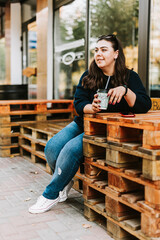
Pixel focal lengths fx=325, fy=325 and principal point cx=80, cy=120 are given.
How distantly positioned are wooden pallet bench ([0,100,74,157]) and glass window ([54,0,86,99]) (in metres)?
1.30

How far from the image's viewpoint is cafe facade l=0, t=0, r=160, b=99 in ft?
17.0

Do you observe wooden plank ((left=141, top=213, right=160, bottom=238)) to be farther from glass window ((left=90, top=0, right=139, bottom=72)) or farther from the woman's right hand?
glass window ((left=90, top=0, right=139, bottom=72))

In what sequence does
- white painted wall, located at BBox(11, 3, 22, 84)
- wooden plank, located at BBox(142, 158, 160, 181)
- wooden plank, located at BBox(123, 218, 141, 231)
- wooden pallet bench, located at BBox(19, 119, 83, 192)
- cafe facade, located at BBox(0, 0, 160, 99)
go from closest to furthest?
wooden plank, located at BBox(142, 158, 160, 181)
wooden plank, located at BBox(123, 218, 141, 231)
cafe facade, located at BBox(0, 0, 160, 99)
wooden pallet bench, located at BBox(19, 119, 83, 192)
white painted wall, located at BBox(11, 3, 22, 84)

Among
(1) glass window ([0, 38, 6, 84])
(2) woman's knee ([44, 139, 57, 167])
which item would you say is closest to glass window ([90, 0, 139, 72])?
(1) glass window ([0, 38, 6, 84])

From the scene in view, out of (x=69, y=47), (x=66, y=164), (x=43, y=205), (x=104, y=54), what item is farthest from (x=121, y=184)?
(x=69, y=47)

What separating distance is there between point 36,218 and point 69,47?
5.60 meters

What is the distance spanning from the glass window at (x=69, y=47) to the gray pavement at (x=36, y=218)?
3.82m

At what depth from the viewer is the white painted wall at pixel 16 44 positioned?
37.5 ft

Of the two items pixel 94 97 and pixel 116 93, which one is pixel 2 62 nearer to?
pixel 94 97

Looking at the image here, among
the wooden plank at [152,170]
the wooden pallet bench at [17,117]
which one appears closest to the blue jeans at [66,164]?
the wooden plank at [152,170]

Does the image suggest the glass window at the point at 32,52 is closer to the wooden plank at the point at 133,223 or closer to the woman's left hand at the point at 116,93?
the woman's left hand at the point at 116,93

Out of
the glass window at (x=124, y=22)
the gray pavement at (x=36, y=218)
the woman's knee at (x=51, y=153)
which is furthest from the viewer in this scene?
the glass window at (x=124, y=22)

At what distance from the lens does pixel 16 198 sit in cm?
393

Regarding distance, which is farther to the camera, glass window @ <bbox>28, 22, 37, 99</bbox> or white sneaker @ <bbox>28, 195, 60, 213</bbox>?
glass window @ <bbox>28, 22, 37, 99</bbox>
